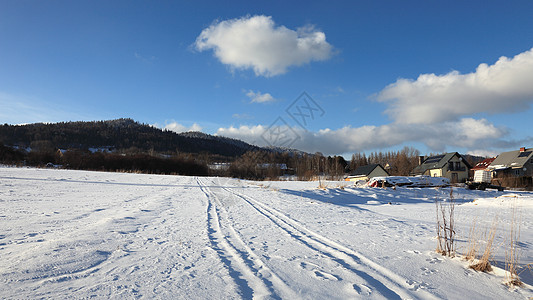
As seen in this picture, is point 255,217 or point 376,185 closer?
point 255,217

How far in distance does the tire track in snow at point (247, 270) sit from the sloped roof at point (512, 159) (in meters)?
54.5

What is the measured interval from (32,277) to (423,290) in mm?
4246

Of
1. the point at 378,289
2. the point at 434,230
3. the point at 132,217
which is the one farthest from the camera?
the point at 132,217

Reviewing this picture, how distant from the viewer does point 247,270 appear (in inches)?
137

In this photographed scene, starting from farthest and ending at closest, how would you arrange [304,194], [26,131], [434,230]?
[26,131] → [304,194] → [434,230]

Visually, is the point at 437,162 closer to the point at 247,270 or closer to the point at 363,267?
the point at 363,267

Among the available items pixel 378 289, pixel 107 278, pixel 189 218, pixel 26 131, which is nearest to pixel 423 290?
pixel 378 289

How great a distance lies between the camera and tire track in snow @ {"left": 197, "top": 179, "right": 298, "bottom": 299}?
284 centimetres

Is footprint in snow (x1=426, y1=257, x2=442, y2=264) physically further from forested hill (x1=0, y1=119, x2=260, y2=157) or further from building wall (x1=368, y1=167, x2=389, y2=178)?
forested hill (x1=0, y1=119, x2=260, y2=157)

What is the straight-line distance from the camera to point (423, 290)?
2990mm

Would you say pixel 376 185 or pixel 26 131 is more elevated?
pixel 26 131

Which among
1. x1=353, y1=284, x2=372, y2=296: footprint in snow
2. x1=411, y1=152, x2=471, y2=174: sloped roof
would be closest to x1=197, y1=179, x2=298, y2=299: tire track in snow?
x1=353, y1=284, x2=372, y2=296: footprint in snow

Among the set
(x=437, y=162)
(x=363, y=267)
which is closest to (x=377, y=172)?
(x=437, y=162)

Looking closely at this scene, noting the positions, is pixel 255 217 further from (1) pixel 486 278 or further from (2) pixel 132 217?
(1) pixel 486 278
